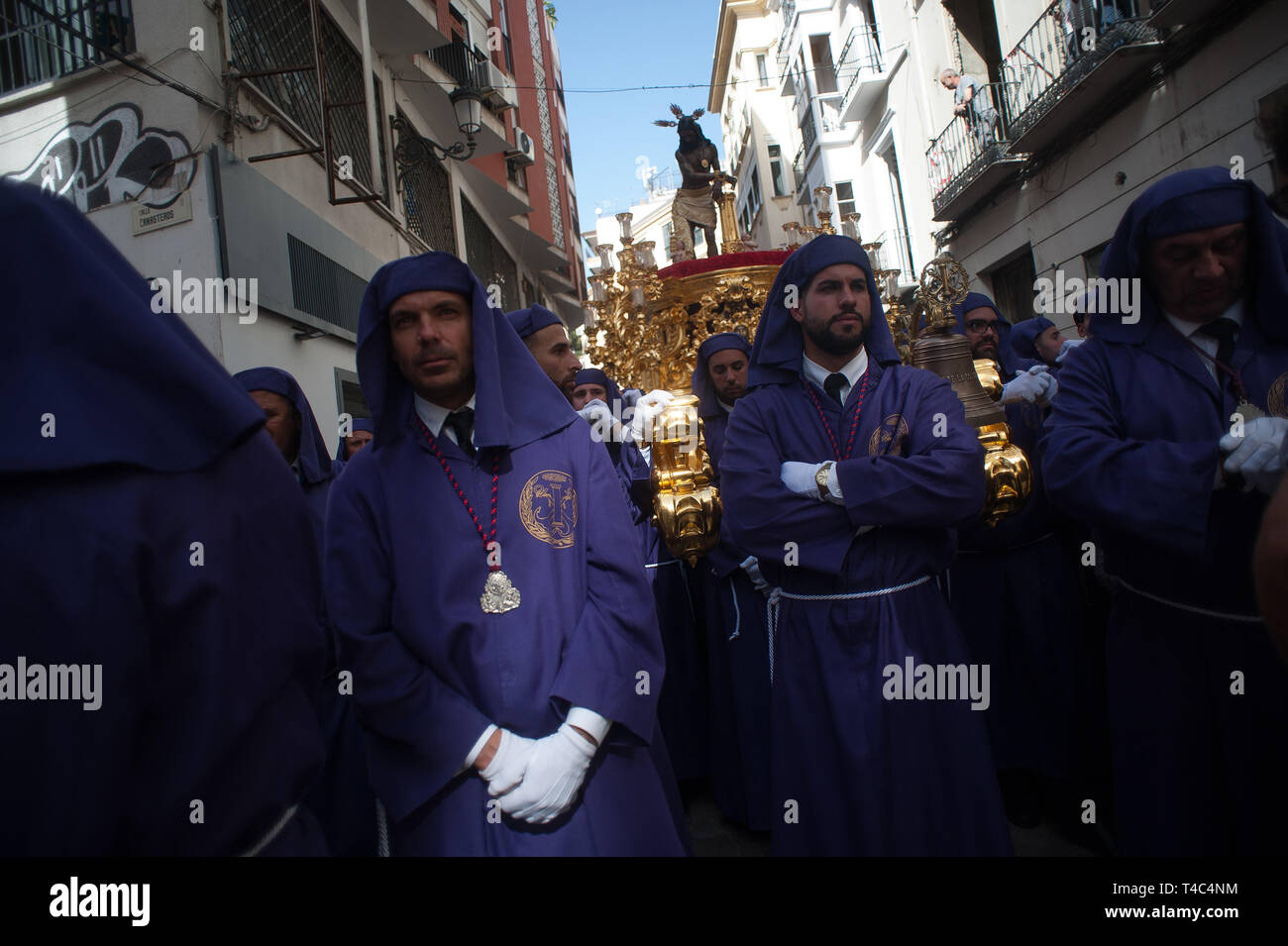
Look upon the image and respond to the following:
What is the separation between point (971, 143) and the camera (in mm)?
13609

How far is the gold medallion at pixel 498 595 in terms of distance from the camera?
6.80ft

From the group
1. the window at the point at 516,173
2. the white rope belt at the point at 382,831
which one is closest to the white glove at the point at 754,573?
the white rope belt at the point at 382,831

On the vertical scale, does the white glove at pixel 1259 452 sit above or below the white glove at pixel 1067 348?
below

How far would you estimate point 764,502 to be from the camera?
275 centimetres

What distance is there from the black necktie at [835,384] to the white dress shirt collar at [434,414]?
140 centimetres

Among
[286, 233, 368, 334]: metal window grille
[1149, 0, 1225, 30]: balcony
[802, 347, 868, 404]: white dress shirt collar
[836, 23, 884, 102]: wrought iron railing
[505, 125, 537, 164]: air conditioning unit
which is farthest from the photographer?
[836, 23, 884, 102]: wrought iron railing

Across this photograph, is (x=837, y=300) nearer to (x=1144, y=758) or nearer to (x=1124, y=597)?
(x=1124, y=597)

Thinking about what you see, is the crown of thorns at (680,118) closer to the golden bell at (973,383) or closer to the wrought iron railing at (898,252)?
the golden bell at (973,383)

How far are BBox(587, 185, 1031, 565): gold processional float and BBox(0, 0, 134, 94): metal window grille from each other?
5.04 meters

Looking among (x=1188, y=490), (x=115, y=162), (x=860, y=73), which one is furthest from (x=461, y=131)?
(x=860, y=73)

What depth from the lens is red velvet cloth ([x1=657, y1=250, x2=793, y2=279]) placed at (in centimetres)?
528

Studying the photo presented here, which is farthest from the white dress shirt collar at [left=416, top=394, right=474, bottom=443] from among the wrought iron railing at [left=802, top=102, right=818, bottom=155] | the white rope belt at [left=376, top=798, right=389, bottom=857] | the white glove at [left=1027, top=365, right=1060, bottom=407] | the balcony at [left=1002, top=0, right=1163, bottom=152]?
the wrought iron railing at [left=802, top=102, right=818, bottom=155]

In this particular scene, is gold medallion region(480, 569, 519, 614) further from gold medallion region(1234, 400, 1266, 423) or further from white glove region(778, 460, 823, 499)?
gold medallion region(1234, 400, 1266, 423)

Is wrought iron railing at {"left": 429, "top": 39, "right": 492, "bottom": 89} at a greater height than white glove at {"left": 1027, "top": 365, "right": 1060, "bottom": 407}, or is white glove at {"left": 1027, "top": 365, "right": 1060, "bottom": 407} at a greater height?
wrought iron railing at {"left": 429, "top": 39, "right": 492, "bottom": 89}
